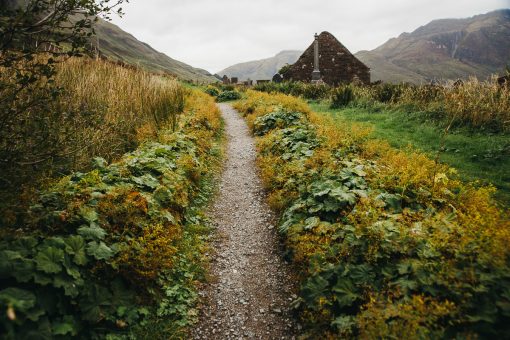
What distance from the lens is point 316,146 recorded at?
7.50 meters

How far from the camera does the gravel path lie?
3541 mm

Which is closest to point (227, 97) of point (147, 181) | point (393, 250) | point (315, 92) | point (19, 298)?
point (315, 92)

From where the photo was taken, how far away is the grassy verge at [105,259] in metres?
2.48

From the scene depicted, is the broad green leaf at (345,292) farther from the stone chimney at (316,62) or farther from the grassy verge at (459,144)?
the stone chimney at (316,62)

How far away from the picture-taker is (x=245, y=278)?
435 cm

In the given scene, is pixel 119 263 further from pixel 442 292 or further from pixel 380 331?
pixel 442 292

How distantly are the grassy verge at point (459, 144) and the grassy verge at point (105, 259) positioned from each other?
4974 millimetres

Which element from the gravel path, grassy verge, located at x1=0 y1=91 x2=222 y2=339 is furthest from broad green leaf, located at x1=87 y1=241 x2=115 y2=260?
the gravel path

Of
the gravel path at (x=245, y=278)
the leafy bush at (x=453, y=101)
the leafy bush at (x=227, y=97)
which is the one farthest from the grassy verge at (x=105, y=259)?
the leafy bush at (x=227, y=97)

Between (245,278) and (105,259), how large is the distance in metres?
2.00

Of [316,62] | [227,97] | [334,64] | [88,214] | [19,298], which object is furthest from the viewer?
[334,64]

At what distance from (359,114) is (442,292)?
34.1ft

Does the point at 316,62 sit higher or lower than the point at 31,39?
higher

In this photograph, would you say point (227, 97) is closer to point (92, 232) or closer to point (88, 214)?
point (88, 214)
